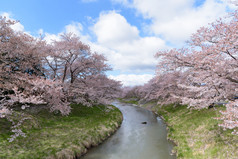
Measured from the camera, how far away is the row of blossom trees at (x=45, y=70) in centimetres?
1205

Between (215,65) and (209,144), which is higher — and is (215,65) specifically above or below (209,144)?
above

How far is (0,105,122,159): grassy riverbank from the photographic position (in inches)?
408

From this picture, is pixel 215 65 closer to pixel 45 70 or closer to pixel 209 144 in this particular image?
pixel 209 144

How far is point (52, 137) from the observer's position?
13.2 m

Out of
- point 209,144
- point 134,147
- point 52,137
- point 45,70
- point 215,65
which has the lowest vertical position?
point 134,147

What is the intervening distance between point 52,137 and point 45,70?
1279cm

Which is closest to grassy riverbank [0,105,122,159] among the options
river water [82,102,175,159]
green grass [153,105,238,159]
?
river water [82,102,175,159]

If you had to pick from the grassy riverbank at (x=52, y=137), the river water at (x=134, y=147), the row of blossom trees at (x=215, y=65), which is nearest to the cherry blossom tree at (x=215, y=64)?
the row of blossom trees at (x=215, y=65)

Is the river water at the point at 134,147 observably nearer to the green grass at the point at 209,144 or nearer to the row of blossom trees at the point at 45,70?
the green grass at the point at 209,144

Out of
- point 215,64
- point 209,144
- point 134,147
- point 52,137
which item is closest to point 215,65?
point 215,64

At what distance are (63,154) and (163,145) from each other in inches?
411

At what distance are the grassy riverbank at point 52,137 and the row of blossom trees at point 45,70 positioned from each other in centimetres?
132

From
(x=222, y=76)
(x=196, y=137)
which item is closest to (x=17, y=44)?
(x=222, y=76)

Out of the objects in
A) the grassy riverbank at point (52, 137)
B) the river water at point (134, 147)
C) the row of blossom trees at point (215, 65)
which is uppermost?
the row of blossom trees at point (215, 65)
